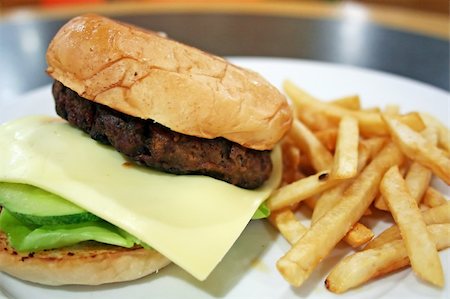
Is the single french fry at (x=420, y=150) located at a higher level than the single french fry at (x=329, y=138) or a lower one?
higher

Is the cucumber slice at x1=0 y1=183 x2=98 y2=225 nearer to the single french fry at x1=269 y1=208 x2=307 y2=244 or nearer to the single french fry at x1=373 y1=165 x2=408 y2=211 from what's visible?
the single french fry at x1=269 y1=208 x2=307 y2=244

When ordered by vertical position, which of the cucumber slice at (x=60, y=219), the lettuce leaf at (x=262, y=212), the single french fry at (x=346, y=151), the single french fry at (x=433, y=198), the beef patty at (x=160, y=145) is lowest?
the single french fry at (x=433, y=198)

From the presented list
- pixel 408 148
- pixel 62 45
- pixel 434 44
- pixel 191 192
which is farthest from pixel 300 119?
pixel 434 44

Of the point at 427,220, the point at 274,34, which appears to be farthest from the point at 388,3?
the point at 427,220

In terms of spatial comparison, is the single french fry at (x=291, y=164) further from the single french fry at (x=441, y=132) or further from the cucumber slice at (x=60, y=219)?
the cucumber slice at (x=60, y=219)

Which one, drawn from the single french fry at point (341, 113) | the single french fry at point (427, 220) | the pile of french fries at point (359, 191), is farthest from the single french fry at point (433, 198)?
the single french fry at point (341, 113)

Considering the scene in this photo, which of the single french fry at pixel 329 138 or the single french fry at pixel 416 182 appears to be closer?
the single french fry at pixel 416 182
